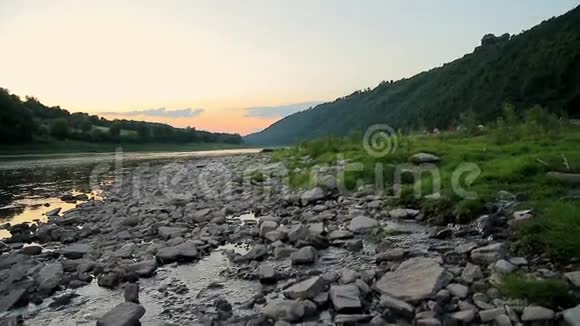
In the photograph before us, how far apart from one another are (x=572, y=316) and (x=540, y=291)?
56 cm

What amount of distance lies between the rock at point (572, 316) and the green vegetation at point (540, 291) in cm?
27

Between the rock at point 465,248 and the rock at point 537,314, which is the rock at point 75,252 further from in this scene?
the rock at point 537,314

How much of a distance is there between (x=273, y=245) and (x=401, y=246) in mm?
2396

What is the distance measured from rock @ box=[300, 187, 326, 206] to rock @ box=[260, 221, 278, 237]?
106 inches

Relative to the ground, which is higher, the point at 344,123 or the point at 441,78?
the point at 441,78

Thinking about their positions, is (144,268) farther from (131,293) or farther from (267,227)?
(267,227)

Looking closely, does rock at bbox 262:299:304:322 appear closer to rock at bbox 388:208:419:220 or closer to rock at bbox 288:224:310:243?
rock at bbox 288:224:310:243

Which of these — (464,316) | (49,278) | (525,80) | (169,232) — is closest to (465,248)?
(464,316)

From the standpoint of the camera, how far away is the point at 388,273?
19.7ft

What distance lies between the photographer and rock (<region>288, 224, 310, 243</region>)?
27.3ft

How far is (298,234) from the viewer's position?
8.40 meters

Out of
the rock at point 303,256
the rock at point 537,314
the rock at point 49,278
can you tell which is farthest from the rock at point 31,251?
the rock at point 537,314

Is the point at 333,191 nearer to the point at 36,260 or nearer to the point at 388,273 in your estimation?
the point at 388,273

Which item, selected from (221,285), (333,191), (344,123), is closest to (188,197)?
(333,191)
